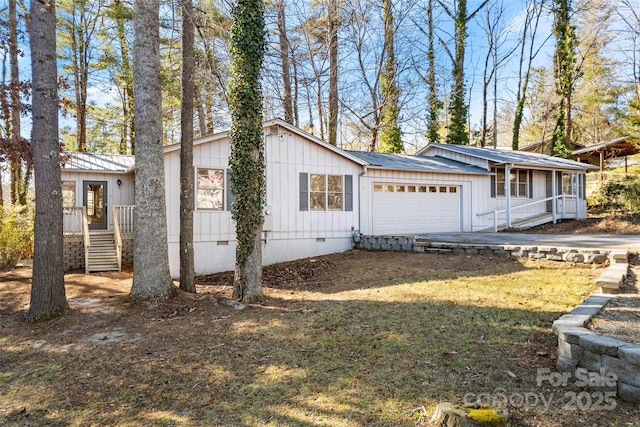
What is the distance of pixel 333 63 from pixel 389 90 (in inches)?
133

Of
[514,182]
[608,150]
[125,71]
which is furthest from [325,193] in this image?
[608,150]

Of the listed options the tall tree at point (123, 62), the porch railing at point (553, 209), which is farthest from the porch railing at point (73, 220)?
the porch railing at point (553, 209)

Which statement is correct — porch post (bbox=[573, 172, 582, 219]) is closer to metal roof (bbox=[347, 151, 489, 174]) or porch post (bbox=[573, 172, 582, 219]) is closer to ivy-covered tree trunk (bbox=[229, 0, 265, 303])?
metal roof (bbox=[347, 151, 489, 174])

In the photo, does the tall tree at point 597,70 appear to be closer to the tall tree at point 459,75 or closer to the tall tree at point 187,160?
the tall tree at point 459,75

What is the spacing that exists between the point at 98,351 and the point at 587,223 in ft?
54.2

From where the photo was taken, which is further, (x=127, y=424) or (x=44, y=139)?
(x=44, y=139)

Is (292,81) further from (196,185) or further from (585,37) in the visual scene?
(585,37)

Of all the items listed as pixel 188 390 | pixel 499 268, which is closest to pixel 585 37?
pixel 499 268

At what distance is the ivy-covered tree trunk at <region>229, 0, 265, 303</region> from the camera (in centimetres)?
612

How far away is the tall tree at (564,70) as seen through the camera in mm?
21438

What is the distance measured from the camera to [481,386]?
3211 mm

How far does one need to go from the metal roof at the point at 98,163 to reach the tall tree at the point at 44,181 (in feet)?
19.7

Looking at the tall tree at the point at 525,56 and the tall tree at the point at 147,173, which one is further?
the tall tree at the point at 525,56

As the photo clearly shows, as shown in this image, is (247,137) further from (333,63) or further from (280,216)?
(333,63)
